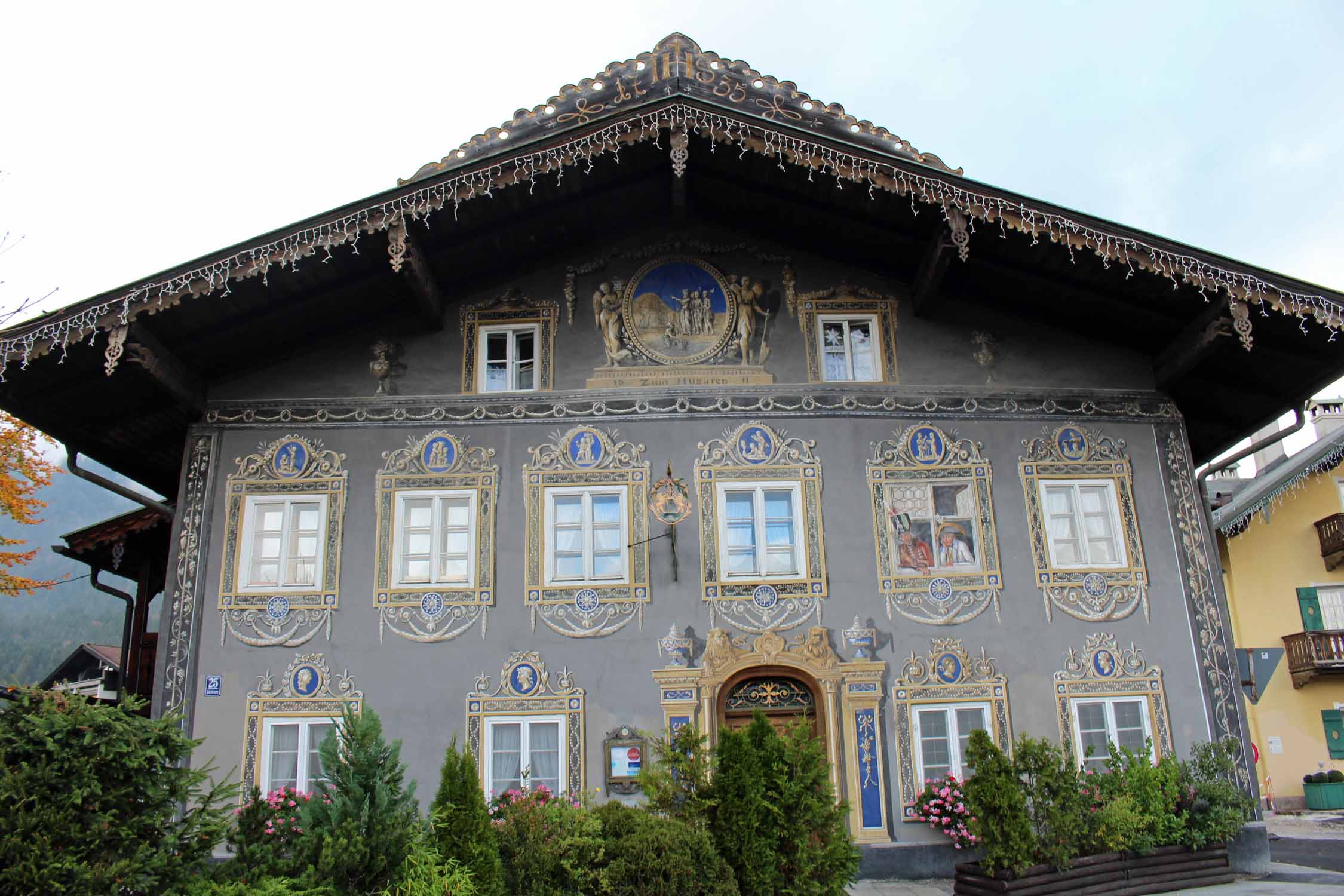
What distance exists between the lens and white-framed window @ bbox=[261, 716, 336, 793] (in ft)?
41.4

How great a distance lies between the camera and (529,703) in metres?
12.9

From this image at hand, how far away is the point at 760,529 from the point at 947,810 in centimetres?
401

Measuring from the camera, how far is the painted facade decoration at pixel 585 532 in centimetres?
1327

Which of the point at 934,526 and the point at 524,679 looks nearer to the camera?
the point at 524,679

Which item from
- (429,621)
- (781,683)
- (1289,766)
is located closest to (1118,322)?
(781,683)

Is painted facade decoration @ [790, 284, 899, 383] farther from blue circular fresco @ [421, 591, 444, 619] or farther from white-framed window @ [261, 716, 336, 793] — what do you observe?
white-framed window @ [261, 716, 336, 793]

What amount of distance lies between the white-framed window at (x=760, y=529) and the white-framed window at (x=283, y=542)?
5.16m

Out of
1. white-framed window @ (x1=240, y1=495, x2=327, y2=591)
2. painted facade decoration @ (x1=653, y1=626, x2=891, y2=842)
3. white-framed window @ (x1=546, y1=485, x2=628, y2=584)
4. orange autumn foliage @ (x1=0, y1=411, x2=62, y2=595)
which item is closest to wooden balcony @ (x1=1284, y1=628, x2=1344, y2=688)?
painted facade decoration @ (x1=653, y1=626, x2=891, y2=842)

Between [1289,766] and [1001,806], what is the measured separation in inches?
725

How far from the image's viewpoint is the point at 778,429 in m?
14.1

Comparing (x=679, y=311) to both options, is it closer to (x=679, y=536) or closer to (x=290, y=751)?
(x=679, y=536)

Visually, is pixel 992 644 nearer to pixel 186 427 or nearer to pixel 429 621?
pixel 429 621

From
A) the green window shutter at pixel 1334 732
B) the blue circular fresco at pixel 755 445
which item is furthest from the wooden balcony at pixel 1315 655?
the blue circular fresco at pixel 755 445

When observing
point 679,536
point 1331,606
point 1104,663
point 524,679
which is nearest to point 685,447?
point 679,536
